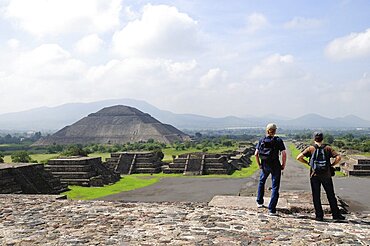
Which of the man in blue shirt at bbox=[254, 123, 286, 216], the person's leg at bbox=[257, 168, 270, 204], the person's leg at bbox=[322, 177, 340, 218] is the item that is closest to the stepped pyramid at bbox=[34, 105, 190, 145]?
the person's leg at bbox=[257, 168, 270, 204]

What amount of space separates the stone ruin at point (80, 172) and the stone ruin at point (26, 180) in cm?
303

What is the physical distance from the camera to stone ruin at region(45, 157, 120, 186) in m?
27.3

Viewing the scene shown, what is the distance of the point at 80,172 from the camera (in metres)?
28.0

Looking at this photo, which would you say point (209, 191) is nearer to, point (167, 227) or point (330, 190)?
point (330, 190)

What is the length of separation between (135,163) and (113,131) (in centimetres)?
9879

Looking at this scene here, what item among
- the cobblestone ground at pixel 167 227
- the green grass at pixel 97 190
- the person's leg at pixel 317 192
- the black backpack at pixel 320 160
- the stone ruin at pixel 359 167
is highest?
the black backpack at pixel 320 160

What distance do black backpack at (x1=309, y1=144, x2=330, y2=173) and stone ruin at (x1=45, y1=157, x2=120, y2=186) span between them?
865 inches

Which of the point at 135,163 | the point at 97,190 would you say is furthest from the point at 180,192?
the point at 135,163

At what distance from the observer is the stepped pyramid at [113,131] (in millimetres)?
125250

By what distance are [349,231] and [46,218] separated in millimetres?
5697

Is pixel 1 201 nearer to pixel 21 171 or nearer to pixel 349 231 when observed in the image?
pixel 349 231

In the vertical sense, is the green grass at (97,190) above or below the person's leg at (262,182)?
below

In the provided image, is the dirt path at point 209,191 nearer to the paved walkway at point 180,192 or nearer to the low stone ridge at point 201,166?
the paved walkway at point 180,192

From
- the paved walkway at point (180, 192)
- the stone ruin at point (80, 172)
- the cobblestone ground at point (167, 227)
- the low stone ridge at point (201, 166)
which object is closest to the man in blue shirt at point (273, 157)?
the cobblestone ground at point (167, 227)
